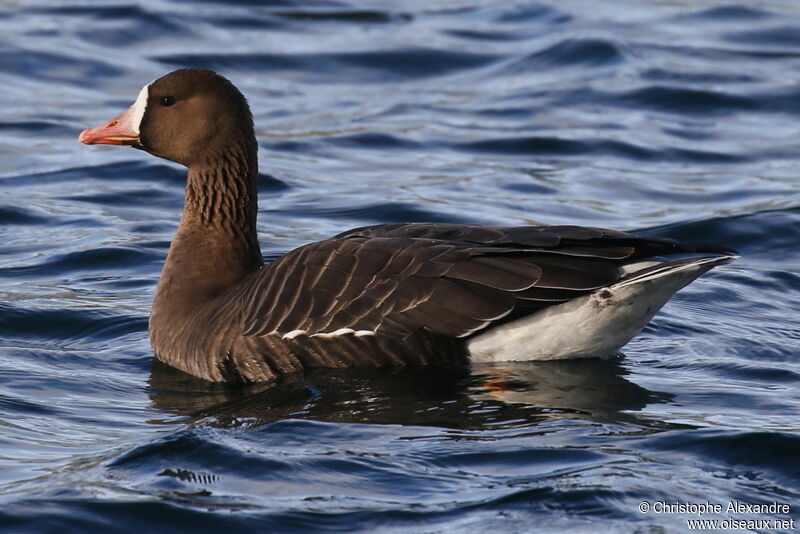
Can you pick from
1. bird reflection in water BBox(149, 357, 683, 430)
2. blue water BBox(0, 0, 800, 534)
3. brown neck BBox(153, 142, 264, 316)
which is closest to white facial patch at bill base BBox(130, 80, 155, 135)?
brown neck BBox(153, 142, 264, 316)

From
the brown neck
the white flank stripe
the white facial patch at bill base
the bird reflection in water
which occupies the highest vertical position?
the white facial patch at bill base

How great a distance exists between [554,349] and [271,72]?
1044 cm

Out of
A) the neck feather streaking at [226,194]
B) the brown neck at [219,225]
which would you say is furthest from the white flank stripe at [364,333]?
the neck feather streaking at [226,194]

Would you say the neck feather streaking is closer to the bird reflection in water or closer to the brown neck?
the brown neck

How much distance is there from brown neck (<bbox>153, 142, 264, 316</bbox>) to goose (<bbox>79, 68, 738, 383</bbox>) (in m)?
0.19

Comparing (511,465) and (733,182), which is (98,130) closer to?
(511,465)

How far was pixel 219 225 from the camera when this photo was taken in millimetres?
8492

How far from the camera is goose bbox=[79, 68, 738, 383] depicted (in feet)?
24.2

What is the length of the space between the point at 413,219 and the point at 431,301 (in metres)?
4.66

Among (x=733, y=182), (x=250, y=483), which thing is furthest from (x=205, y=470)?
(x=733, y=182)

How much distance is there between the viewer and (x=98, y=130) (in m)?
Answer: 8.65

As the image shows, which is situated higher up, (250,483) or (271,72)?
(271,72)

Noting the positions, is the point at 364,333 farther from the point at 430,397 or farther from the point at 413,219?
the point at 413,219

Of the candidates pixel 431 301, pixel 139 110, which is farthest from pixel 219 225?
pixel 431 301
